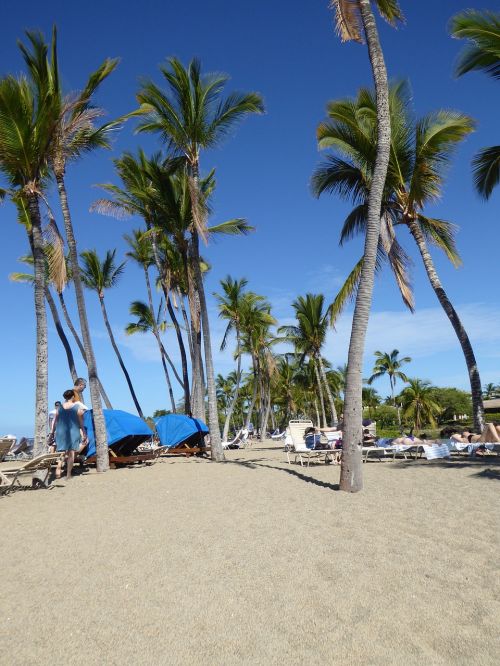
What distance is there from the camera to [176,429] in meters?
16.4

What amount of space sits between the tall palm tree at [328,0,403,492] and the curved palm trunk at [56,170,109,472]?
623cm

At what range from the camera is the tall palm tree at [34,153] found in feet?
33.8

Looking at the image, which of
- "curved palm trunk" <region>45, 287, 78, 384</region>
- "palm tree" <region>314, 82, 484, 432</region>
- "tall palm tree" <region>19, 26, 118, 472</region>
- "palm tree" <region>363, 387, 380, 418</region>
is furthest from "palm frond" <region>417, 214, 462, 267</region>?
"palm tree" <region>363, 387, 380, 418</region>

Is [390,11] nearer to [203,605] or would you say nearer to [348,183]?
[348,183]

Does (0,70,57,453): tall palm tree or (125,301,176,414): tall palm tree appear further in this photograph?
(125,301,176,414): tall palm tree

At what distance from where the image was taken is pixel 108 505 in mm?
6613

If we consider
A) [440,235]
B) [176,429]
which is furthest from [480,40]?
[176,429]

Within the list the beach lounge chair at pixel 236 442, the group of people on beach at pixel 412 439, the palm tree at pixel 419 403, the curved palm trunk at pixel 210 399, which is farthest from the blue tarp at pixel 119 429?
the palm tree at pixel 419 403

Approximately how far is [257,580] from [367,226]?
20.0 feet

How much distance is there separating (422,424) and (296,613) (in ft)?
182

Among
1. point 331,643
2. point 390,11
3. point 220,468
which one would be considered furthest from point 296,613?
point 390,11

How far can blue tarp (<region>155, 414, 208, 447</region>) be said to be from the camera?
641 inches

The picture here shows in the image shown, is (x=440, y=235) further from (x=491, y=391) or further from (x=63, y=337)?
(x=491, y=391)

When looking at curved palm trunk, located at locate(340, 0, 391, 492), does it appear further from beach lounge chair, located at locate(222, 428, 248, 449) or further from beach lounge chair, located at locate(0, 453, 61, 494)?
beach lounge chair, located at locate(222, 428, 248, 449)
